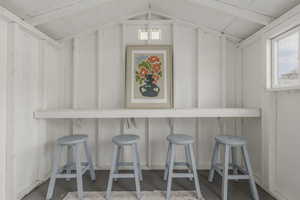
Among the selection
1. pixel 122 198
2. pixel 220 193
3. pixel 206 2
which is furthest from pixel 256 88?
pixel 122 198

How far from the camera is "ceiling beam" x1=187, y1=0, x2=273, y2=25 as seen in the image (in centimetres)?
202

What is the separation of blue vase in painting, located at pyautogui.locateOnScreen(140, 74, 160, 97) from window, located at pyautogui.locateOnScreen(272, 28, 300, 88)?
1577 mm

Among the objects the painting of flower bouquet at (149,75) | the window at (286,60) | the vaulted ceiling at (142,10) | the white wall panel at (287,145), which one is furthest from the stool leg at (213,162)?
the vaulted ceiling at (142,10)

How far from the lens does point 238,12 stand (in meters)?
2.06

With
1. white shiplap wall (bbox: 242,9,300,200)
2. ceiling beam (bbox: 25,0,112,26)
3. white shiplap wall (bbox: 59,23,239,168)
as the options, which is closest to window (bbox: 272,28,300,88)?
white shiplap wall (bbox: 242,9,300,200)

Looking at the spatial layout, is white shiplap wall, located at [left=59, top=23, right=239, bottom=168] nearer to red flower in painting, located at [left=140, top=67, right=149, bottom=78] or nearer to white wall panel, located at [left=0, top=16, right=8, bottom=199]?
red flower in painting, located at [left=140, top=67, right=149, bottom=78]

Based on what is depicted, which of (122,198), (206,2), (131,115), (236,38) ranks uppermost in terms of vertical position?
(206,2)

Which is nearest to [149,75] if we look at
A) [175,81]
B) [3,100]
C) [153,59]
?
[153,59]

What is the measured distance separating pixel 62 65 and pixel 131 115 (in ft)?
5.12

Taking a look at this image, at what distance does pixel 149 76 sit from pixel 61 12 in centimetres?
146

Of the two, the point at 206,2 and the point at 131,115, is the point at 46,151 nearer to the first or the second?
the point at 131,115

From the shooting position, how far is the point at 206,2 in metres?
2.08

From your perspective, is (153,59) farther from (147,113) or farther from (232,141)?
(232,141)

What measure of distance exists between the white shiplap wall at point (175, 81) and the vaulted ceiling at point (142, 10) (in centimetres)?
21
